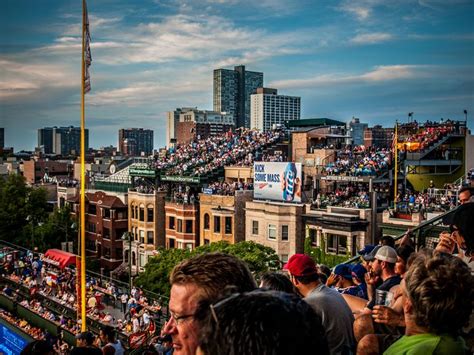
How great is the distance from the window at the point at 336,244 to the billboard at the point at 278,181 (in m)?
5.14

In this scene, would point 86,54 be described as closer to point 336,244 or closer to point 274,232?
point 336,244

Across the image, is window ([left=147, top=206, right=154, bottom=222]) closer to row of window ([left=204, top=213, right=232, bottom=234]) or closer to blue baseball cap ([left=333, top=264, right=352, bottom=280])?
row of window ([left=204, top=213, right=232, bottom=234])

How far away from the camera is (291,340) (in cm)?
194

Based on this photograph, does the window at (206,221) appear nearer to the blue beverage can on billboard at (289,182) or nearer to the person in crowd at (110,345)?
the blue beverage can on billboard at (289,182)

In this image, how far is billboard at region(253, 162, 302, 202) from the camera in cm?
4256

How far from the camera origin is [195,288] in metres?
3.18

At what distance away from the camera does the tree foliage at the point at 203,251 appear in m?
35.9

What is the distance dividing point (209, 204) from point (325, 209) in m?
11.4

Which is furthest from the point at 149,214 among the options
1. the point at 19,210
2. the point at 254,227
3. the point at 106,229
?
the point at 19,210

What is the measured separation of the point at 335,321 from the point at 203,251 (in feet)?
110

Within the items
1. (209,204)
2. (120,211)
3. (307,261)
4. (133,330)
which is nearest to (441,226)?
(307,261)

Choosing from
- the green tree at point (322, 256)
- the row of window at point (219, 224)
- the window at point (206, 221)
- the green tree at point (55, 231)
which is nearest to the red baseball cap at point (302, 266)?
the green tree at point (322, 256)

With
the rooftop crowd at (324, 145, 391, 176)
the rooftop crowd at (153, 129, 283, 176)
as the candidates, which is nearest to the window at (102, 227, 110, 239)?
the rooftop crowd at (153, 129, 283, 176)

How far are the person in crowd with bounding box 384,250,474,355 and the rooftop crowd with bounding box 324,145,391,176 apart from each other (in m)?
38.3
